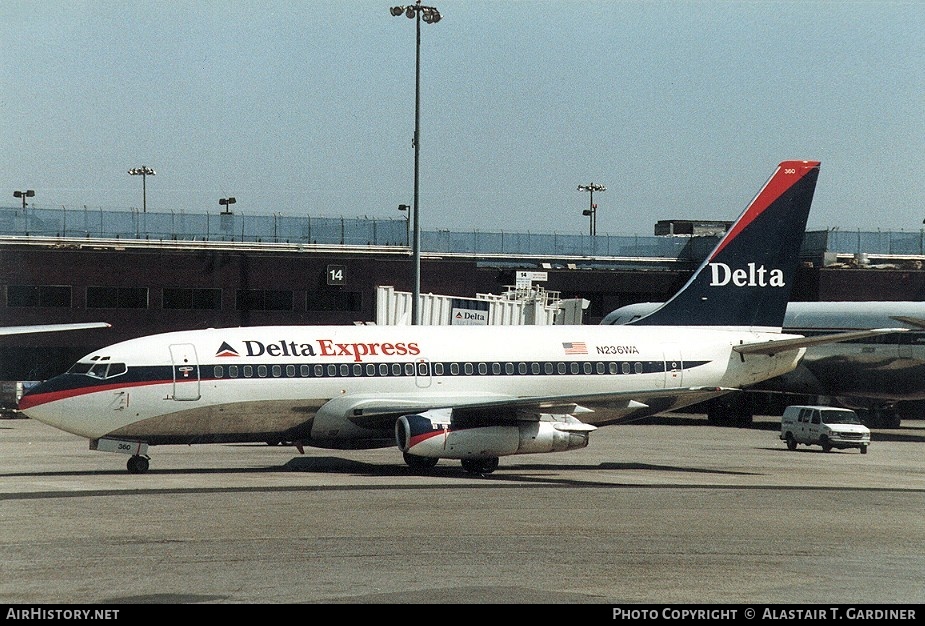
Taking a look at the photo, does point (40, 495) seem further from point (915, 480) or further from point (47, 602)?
point (915, 480)

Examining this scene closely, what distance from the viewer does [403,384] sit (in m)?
38.4

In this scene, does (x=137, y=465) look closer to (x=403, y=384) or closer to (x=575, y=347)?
(x=403, y=384)

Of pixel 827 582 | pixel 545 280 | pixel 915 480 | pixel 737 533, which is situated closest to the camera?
pixel 827 582

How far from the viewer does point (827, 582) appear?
1955cm

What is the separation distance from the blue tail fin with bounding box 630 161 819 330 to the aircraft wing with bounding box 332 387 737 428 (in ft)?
18.3

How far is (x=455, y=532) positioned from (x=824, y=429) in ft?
103

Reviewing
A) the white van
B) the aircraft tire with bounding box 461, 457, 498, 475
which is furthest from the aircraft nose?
the white van

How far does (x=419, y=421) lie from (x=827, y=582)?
59.7ft

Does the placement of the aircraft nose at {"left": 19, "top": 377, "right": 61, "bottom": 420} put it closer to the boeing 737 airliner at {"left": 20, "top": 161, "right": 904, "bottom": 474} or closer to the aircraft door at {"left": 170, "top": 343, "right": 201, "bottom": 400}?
the boeing 737 airliner at {"left": 20, "top": 161, "right": 904, "bottom": 474}

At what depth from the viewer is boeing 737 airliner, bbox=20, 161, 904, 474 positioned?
35844 mm

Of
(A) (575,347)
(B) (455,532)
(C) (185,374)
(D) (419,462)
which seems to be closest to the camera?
(B) (455,532)

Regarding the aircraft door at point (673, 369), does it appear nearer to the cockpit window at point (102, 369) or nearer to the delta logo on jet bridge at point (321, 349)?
the delta logo on jet bridge at point (321, 349)

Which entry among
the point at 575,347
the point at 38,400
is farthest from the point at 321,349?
the point at 575,347
